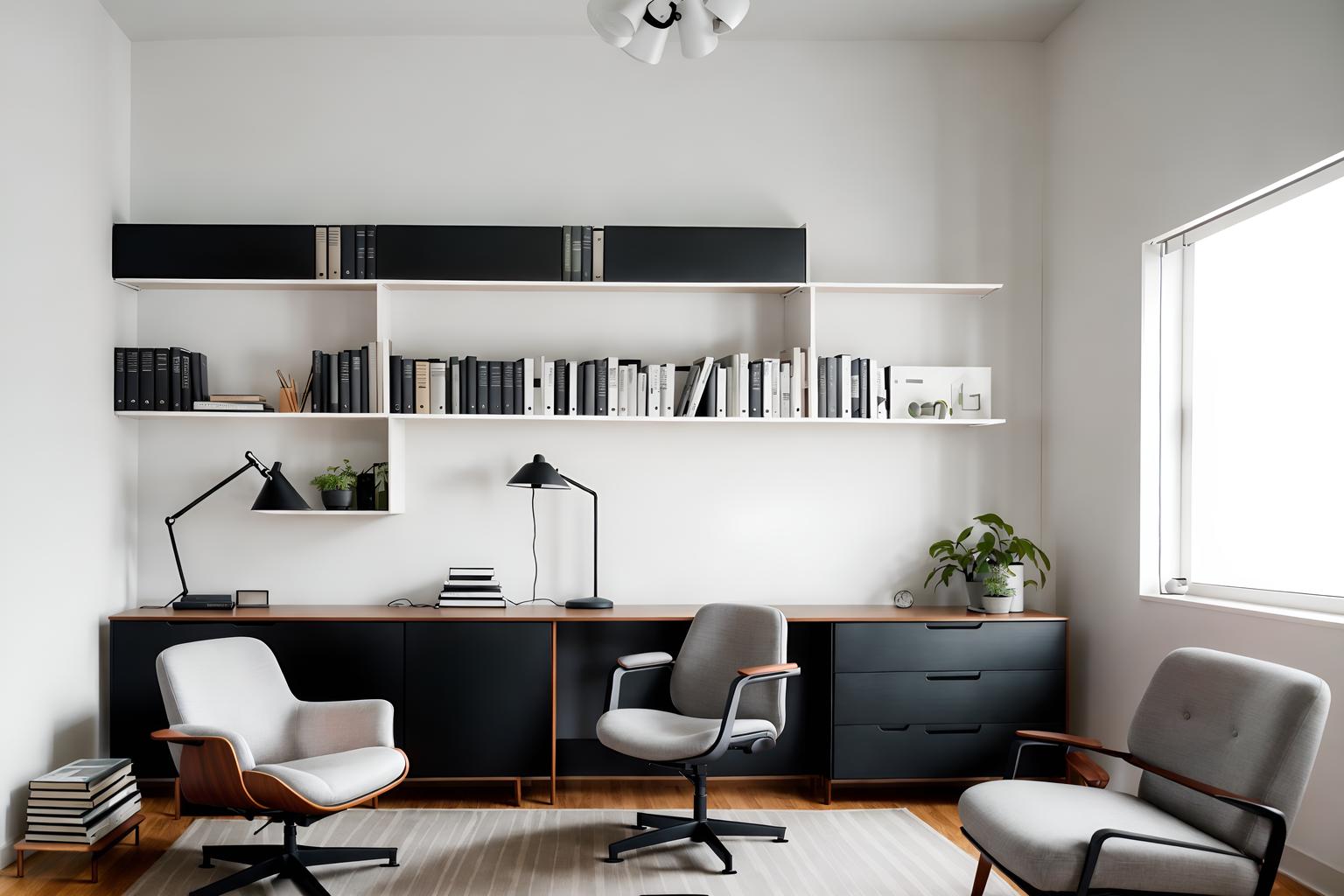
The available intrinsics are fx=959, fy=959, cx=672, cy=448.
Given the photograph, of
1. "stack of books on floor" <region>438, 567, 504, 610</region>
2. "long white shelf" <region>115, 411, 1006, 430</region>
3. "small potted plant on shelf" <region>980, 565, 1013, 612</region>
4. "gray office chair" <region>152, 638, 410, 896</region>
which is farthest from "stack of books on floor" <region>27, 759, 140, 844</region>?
"small potted plant on shelf" <region>980, 565, 1013, 612</region>

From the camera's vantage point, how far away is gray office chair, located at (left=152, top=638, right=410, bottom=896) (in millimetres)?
2824

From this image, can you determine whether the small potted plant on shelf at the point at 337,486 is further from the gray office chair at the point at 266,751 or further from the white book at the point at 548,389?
the white book at the point at 548,389

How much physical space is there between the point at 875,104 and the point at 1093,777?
3091 millimetres

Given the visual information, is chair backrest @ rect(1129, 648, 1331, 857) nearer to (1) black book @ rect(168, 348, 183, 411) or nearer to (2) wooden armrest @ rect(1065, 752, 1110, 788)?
(2) wooden armrest @ rect(1065, 752, 1110, 788)

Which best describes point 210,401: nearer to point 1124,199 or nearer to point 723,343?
point 723,343

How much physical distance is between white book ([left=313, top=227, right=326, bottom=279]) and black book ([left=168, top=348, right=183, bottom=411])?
69cm

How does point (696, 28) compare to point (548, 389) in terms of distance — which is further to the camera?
point (548, 389)

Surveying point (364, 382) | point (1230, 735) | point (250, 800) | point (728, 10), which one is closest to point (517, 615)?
point (364, 382)

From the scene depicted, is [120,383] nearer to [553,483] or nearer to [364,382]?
[364,382]

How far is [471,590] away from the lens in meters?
4.16

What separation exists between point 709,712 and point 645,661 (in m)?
0.31

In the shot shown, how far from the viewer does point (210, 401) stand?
4.05m

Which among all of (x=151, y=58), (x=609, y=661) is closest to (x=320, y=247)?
(x=151, y=58)

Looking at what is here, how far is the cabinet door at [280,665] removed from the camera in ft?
12.4
